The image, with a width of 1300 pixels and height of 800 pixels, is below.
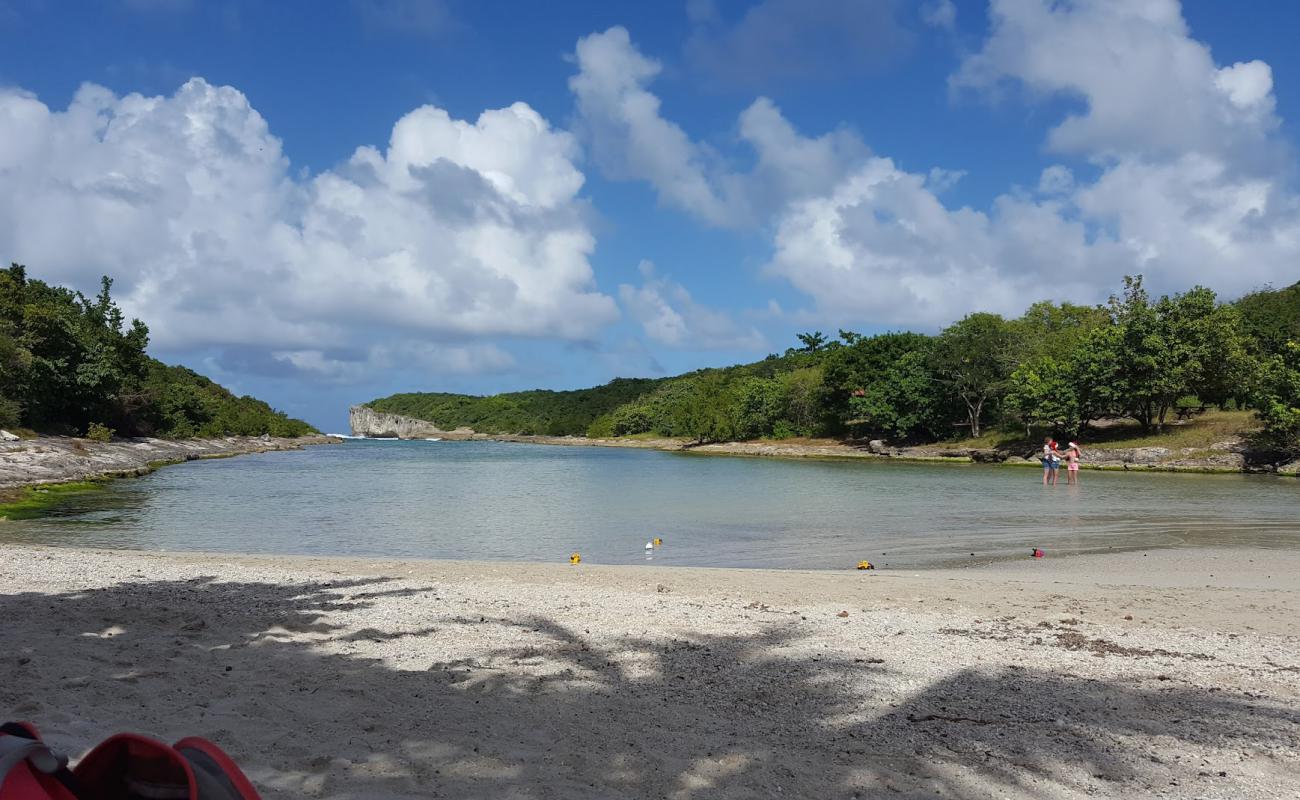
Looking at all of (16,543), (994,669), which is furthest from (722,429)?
(994,669)

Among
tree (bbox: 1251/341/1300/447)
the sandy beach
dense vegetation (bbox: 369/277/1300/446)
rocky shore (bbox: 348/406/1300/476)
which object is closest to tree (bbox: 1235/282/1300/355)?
dense vegetation (bbox: 369/277/1300/446)

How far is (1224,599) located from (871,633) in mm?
5597

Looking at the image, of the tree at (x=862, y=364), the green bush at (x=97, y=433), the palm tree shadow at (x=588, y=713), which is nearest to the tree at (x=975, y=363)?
the tree at (x=862, y=364)

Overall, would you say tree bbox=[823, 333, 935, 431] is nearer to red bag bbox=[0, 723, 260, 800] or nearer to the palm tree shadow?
the palm tree shadow

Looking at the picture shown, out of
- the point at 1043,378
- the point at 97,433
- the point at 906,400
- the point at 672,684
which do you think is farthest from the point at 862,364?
the point at 672,684

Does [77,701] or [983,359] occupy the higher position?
[983,359]

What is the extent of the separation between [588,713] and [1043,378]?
64.3m

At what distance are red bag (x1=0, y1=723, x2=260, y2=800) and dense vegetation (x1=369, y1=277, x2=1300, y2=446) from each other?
5570 centimetres

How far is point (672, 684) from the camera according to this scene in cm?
633

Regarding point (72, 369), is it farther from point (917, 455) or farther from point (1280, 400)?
point (1280, 400)

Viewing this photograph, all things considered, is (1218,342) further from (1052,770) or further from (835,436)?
(1052,770)

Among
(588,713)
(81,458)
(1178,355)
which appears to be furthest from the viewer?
(1178,355)

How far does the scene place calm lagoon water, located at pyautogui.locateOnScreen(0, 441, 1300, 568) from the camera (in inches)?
687

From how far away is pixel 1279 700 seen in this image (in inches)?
234
